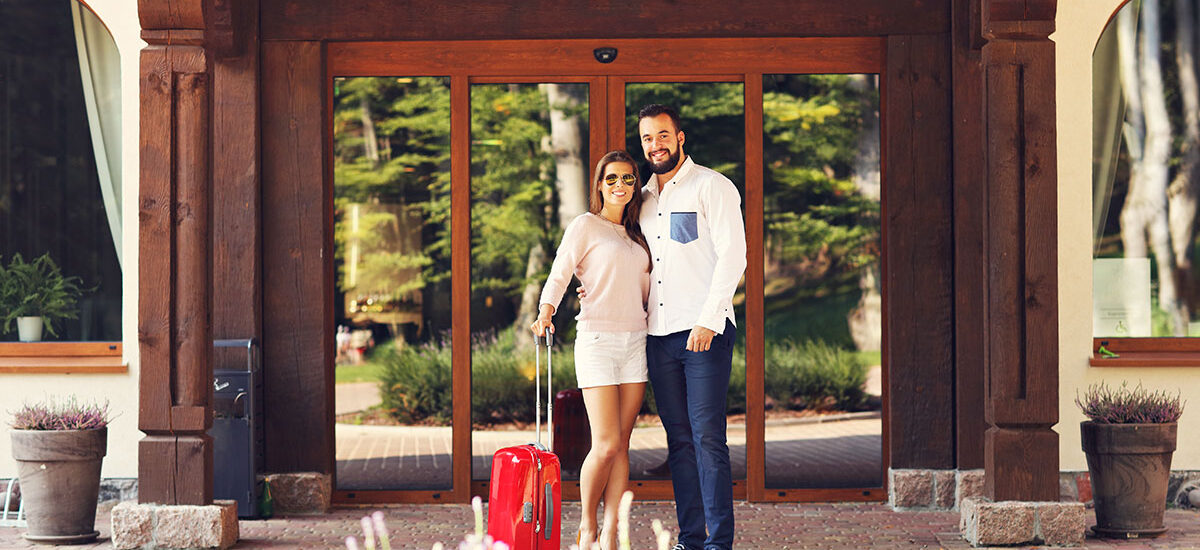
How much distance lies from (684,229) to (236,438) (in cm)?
271

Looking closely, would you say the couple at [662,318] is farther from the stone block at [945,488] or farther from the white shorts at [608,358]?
the stone block at [945,488]

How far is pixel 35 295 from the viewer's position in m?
6.80

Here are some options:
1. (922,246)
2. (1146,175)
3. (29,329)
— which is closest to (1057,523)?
(922,246)

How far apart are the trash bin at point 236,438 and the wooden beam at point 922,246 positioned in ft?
10.6

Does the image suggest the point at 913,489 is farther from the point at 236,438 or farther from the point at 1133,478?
the point at 236,438

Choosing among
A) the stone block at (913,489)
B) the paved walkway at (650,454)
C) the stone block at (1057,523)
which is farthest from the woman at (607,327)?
the stone block at (913,489)

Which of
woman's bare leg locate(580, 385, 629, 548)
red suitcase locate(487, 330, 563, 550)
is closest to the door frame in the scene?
woman's bare leg locate(580, 385, 629, 548)

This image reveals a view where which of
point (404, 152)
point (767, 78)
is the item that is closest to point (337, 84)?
point (404, 152)

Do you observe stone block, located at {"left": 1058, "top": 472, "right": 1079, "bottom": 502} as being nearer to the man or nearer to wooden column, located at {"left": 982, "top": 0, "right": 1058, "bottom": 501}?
wooden column, located at {"left": 982, "top": 0, "right": 1058, "bottom": 501}

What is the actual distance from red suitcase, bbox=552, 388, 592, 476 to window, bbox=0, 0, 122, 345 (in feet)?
8.04

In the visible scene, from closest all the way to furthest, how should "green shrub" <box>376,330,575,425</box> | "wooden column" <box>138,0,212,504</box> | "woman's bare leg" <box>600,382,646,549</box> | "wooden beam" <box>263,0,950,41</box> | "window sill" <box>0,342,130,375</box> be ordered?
"woman's bare leg" <box>600,382,646,549</box>
"wooden column" <box>138,0,212,504</box>
"wooden beam" <box>263,0,950,41</box>
"window sill" <box>0,342,130,375</box>
"green shrub" <box>376,330,575,425</box>

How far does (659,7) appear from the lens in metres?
6.46

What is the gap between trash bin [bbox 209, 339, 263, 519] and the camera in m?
6.11

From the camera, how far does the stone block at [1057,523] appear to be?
537 centimetres
